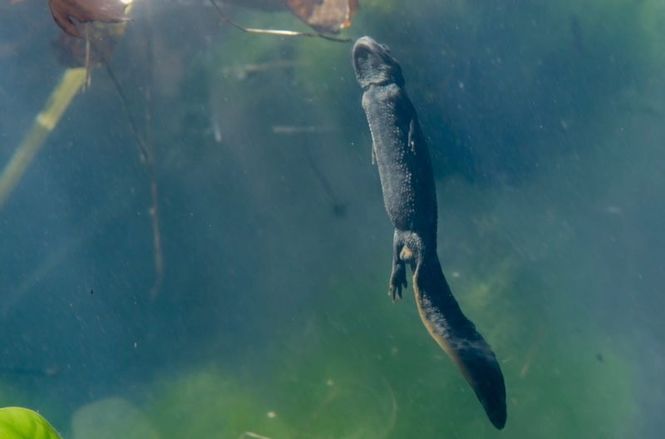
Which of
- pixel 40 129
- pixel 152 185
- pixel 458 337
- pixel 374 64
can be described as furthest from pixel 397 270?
pixel 40 129

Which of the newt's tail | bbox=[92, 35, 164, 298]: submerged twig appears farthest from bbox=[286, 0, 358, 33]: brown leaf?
the newt's tail

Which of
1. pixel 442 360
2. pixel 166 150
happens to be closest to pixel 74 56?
pixel 166 150

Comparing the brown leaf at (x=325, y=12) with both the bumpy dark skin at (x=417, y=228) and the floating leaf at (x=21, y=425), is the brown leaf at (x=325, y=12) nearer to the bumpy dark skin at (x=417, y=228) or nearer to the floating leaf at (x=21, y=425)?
the bumpy dark skin at (x=417, y=228)

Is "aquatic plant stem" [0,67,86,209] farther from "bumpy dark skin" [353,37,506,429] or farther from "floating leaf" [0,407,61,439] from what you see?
"floating leaf" [0,407,61,439]

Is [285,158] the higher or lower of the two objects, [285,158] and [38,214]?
the higher

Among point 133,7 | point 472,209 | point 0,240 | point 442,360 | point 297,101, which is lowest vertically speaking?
point 442,360

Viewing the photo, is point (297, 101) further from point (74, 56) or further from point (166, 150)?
point (74, 56)
